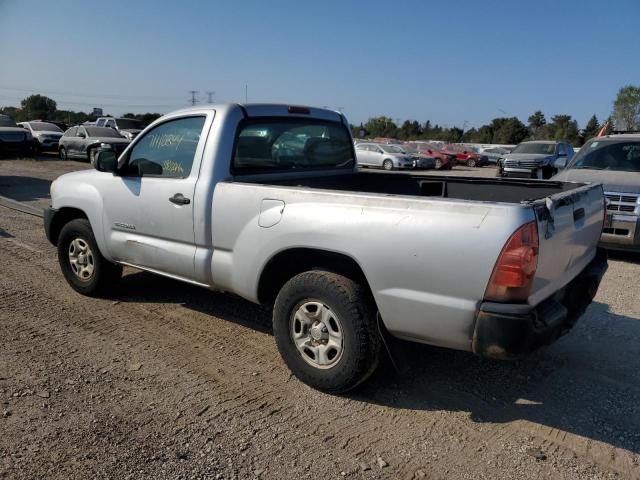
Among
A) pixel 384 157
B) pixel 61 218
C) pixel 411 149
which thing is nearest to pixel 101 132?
pixel 384 157

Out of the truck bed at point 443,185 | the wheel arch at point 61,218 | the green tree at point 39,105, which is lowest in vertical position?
the wheel arch at point 61,218

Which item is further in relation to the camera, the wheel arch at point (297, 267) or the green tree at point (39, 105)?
the green tree at point (39, 105)

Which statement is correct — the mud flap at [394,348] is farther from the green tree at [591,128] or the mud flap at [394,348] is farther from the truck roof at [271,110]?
the green tree at [591,128]

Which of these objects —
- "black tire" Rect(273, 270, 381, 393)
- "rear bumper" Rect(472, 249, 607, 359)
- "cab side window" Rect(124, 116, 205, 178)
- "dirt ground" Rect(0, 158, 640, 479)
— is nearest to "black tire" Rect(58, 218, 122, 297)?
"dirt ground" Rect(0, 158, 640, 479)

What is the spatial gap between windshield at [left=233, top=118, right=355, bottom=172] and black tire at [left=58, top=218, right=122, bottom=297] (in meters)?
1.85

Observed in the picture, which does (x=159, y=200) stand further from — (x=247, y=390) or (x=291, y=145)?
(x=247, y=390)

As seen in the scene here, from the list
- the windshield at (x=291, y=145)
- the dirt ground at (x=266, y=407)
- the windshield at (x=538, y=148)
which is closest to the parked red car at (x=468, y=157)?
the windshield at (x=538, y=148)

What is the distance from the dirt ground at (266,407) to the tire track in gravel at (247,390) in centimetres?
1

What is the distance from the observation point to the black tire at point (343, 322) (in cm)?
330

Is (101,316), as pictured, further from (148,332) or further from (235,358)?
(235,358)

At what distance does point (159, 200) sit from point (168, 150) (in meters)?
0.45

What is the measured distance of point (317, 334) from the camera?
11.6ft

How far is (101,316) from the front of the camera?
487 cm

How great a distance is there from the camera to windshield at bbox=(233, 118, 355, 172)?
4332 millimetres
